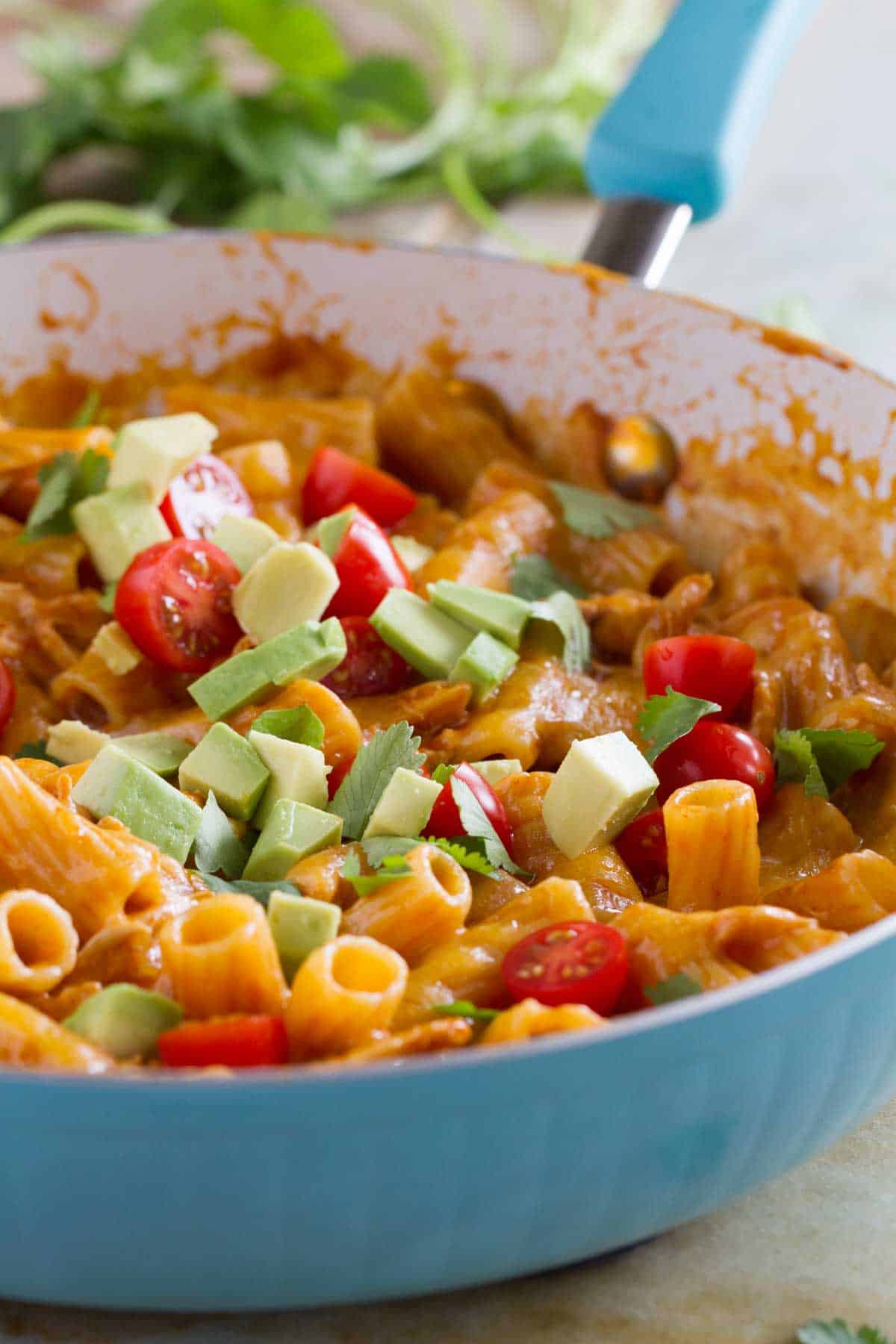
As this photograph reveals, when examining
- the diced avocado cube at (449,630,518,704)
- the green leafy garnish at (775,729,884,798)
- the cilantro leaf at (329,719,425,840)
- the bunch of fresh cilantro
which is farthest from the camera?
the bunch of fresh cilantro

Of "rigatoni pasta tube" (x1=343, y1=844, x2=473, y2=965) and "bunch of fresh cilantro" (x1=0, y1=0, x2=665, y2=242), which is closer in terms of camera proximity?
"rigatoni pasta tube" (x1=343, y1=844, x2=473, y2=965)

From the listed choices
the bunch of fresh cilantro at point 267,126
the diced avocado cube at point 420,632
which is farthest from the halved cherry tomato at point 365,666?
the bunch of fresh cilantro at point 267,126

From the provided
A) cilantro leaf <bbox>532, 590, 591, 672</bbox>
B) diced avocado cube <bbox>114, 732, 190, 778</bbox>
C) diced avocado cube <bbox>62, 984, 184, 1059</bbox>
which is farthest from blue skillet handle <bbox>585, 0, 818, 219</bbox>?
diced avocado cube <bbox>62, 984, 184, 1059</bbox>

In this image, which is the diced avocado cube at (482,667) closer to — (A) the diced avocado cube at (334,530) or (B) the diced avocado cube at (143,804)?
(A) the diced avocado cube at (334,530)

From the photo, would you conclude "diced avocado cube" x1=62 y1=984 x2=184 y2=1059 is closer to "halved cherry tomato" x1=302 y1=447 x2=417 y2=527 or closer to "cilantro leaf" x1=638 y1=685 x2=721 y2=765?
"cilantro leaf" x1=638 y1=685 x2=721 y2=765

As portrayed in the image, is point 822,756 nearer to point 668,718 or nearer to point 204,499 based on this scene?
point 668,718

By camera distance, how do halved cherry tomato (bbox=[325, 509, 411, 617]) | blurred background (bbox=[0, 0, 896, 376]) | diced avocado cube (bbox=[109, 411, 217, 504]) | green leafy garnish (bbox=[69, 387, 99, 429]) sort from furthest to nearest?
blurred background (bbox=[0, 0, 896, 376]), green leafy garnish (bbox=[69, 387, 99, 429]), diced avocado cube (bbox=[109, 411, 217, 504]), halved cherry tomato (bbox=[325, 509, 411, 617])

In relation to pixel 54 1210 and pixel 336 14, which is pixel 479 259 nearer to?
pixel 54 1210

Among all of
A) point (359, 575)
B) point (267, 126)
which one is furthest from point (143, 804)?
point (267, 126)
